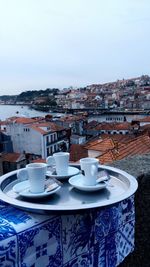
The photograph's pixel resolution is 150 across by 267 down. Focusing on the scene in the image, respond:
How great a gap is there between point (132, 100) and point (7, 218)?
54.9 m

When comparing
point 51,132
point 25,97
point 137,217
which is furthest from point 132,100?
point 137,217

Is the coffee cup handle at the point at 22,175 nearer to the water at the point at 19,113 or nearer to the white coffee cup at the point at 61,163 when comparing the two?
the white coffee cup at the point at 61,163

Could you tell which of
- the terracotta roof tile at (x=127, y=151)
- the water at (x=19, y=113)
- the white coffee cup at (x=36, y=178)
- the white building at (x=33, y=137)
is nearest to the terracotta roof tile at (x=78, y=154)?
the terracotta roof tile at (x=127, y=151)

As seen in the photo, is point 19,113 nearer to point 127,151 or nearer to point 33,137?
point 33,137

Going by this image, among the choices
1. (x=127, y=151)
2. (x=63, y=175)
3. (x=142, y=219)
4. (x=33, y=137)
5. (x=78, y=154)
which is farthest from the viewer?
(x=33, y=137)

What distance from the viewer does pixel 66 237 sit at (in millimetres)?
950

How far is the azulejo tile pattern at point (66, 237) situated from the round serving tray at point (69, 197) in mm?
26

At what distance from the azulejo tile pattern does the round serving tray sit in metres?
0.03

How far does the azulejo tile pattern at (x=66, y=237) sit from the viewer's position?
0.80 meters

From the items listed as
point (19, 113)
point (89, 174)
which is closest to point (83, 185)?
point (89, 174)

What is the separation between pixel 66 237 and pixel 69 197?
124mm

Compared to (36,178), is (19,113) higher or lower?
lower

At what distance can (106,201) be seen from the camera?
915 millimetres

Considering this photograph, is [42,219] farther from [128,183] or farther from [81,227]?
[128,183]
